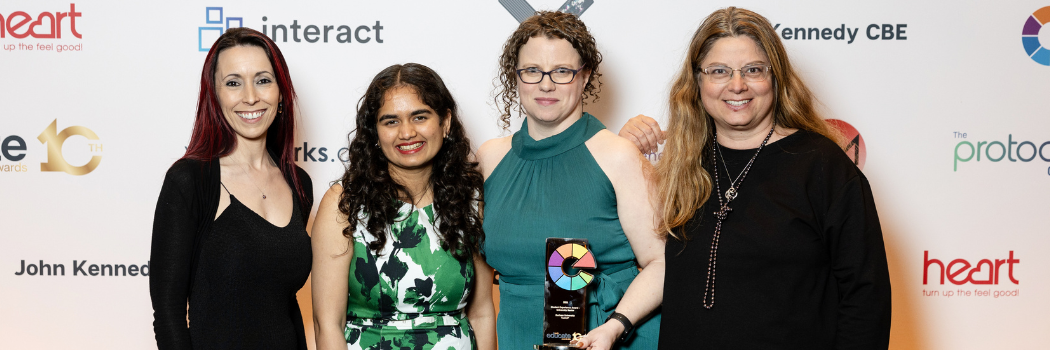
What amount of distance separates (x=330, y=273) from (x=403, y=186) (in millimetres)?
307

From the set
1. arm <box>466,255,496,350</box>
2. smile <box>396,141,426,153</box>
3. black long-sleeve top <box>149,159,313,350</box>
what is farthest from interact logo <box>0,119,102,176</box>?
arm <box>466,255,496,350</box>

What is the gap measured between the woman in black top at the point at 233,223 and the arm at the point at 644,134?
104cm

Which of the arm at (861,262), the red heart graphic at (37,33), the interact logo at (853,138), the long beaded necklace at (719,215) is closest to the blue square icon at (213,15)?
the red heart graphic at (37,33)

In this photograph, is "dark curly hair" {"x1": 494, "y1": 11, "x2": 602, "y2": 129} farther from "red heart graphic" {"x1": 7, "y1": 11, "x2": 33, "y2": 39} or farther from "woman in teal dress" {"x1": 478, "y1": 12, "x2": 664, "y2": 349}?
"red heart graphic" {"x1": 7, "y1": 11, "x2": 33, "y2": 39}

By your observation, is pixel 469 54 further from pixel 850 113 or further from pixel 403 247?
pixel 850 113

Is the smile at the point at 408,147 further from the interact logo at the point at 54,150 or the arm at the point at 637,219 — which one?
the interact logo at the point at 54,150

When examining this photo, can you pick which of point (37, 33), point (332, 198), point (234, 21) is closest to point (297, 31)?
point (234, 21)

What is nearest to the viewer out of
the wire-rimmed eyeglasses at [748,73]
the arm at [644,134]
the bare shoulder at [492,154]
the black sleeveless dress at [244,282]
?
the wire-rimmed eyeglasses at [748,73]

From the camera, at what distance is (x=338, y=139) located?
118 inches

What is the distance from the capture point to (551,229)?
1.85 meters

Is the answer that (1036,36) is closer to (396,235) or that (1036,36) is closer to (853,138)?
(853,138)

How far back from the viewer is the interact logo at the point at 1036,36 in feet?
9.87

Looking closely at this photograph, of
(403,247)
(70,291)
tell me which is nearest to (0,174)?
(70,291)

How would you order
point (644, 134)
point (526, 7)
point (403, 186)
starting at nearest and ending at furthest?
1. point (403, 186)
2. point (644, 134)
3. point (526, 7)
